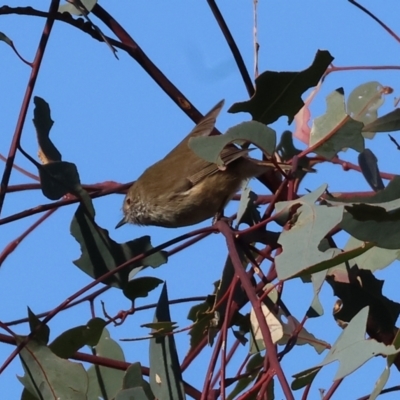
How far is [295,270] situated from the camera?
138 centimetres

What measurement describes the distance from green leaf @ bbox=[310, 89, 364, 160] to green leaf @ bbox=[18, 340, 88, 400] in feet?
2.19

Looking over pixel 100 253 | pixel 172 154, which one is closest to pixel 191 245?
pixel 100 253

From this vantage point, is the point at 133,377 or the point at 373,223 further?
the point at 133,377

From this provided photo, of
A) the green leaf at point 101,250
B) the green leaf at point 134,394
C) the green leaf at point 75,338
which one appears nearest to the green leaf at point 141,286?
the green leaf at point 101,250

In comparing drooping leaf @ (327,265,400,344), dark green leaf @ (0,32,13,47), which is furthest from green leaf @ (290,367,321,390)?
dark green leaf @ (0,32,13,47)

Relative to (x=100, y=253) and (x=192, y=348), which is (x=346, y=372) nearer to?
(x=192, y=348)

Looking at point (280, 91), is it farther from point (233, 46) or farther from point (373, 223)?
point (373, 223)

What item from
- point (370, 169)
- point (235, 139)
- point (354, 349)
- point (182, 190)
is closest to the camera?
point (354, 349)

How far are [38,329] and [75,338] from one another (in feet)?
0.46

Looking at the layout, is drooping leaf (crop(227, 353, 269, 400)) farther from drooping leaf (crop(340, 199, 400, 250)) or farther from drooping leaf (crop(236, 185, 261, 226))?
drooping leaf (crop(340, 199, 400, 250))

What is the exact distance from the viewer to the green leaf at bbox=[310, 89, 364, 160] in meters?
1.73

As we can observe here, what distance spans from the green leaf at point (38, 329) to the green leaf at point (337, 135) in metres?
0.67

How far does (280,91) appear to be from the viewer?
1868 millimetres

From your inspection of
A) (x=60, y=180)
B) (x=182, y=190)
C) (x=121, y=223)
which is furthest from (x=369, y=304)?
(x=121, y=223)
